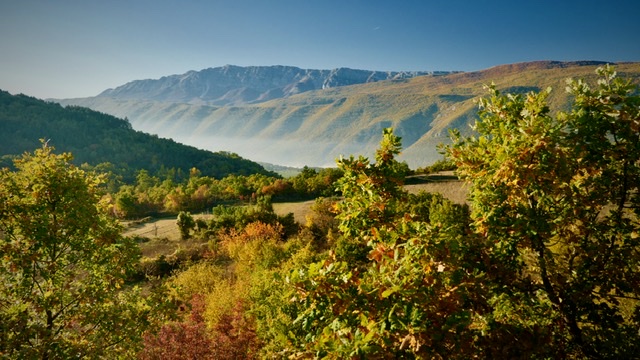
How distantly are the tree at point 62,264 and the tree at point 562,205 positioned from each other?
12008 mm

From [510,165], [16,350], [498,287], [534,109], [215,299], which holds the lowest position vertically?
[215,299]

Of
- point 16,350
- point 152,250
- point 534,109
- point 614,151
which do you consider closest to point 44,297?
point 16,350

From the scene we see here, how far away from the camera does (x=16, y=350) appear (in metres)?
9.71

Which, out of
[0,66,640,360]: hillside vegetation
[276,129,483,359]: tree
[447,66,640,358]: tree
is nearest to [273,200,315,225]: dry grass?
[0,66,640,360]: hillside vegetation

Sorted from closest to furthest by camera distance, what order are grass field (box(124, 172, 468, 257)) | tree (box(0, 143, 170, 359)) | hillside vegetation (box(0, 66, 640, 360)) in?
1. hillside vegetation (box(0, 66, 640, 360))
2. tree (box(0, 143, 170, 359))
3. grass field (box(124, 172, 468, 257))

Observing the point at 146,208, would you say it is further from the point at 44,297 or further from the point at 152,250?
the point at 44,297

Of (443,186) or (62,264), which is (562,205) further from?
(443,186)

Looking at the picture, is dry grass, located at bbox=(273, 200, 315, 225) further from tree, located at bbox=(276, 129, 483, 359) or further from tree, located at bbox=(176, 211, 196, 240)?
tree, located at bbox=(276, 129, 483, 359)

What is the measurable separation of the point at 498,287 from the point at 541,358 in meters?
1.40

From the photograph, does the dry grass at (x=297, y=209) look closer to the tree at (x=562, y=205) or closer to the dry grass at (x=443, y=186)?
the dry grass at (x=443, y=186)

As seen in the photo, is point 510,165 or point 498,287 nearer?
point 510,165

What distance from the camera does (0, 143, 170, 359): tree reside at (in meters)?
11.0

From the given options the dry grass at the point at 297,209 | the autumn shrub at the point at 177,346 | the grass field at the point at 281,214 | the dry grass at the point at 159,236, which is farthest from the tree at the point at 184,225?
the autumn shrub at the point at 177,346

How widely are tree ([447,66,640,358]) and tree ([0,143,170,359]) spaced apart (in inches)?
473
